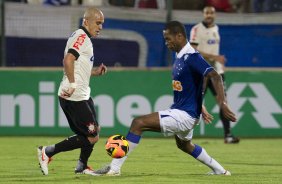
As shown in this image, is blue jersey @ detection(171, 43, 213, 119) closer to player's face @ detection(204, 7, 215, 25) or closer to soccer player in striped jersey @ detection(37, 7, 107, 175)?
soccer player in striped jersey @ detection(37, 7, 107, 175)

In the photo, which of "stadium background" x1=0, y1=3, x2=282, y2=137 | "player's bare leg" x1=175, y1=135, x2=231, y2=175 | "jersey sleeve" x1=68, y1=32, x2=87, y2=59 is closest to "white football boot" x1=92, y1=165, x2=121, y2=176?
"player's bare leg" x1=175, y1=135, x2=231, y2=175

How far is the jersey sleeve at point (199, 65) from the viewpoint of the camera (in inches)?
420

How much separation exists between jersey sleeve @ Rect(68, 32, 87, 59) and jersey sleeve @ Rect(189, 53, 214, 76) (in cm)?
140

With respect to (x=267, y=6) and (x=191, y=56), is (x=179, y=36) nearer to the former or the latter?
(x=191, y=56)

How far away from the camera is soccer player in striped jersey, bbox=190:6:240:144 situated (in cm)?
1706

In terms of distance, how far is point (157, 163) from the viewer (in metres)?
13.0

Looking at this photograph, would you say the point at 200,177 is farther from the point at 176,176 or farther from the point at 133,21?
the point at 133,21

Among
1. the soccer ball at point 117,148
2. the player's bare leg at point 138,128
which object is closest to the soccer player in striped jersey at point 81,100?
the player's bare leg at point 138,128

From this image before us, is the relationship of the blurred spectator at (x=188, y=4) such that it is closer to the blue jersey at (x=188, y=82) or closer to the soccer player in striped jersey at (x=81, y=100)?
the soccer player in striped jersey at (x=81, y=100)

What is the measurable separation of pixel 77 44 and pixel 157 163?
8.41 ft

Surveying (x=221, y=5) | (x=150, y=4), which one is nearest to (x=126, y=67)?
(x=150, y=4)

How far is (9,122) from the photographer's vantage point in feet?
59.2

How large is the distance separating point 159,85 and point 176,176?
7257 millimetres

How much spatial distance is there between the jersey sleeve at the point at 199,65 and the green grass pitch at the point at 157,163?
126 cm
